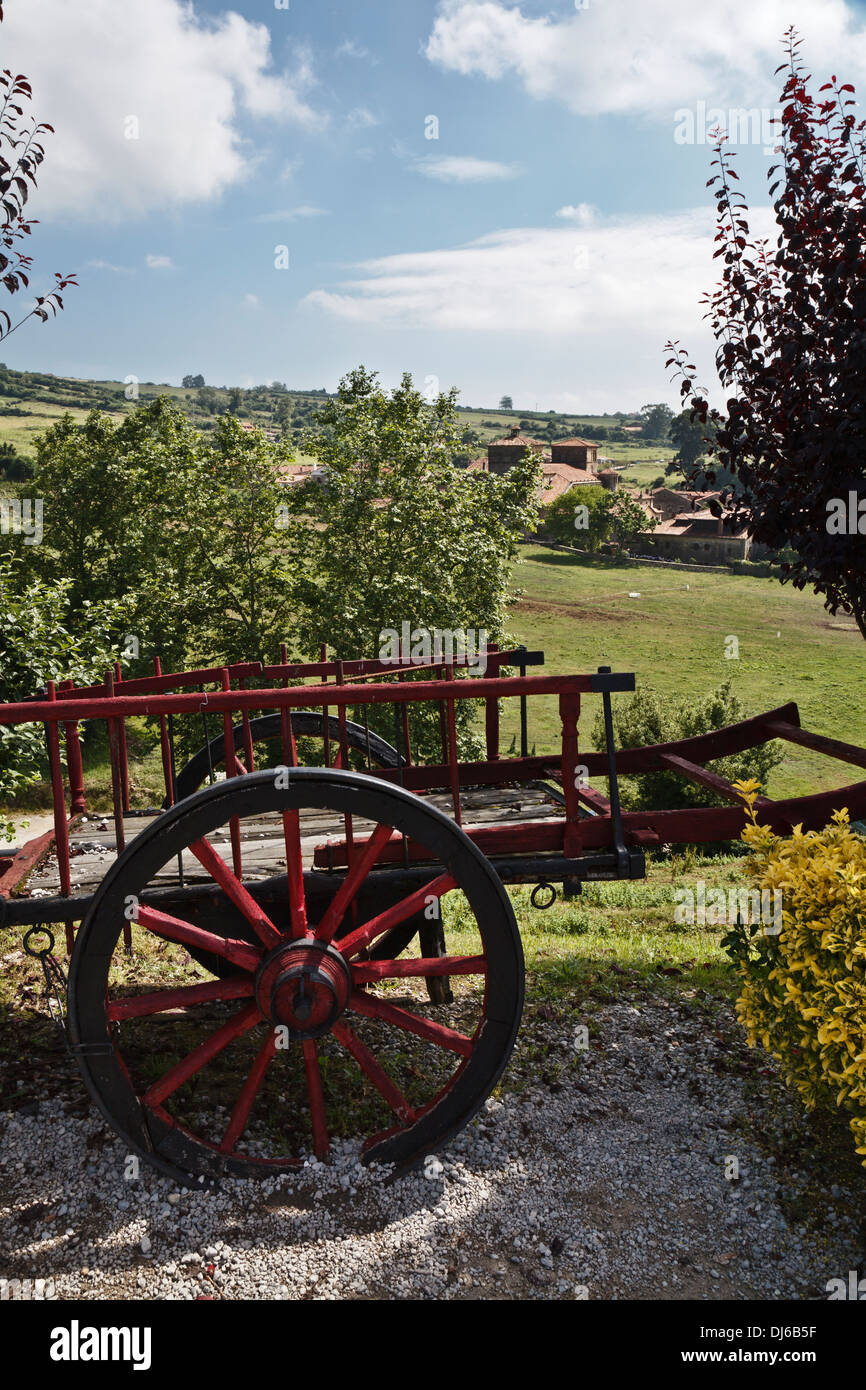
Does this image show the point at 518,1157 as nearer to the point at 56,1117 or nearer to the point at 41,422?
the point at 56,1117

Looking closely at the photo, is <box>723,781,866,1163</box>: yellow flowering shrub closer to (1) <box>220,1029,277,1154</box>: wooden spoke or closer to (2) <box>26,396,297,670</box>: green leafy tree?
(1) <box>220,1029,277,1154</box>: wooden spoke

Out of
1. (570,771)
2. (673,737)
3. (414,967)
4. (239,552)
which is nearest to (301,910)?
(414,967)

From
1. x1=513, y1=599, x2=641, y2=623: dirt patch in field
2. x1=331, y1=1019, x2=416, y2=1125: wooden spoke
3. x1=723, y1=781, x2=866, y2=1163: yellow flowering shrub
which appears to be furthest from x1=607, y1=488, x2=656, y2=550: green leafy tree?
x1=331, y1=1019, x2=416, y2=1125: wooden spoke

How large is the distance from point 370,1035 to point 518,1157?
1210mm

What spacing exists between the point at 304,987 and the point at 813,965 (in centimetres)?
199

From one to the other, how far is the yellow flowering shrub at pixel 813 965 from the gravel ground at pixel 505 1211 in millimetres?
417

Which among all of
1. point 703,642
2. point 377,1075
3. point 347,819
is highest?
point 347,819

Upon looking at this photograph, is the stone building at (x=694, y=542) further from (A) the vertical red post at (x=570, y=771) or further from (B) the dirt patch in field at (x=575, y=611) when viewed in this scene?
(A) the vertical red post at (x=570, y=771)

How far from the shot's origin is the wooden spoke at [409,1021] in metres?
3.79

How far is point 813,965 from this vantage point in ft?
11.7

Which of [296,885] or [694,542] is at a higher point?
[694,542]

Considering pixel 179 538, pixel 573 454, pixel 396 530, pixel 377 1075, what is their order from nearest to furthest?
pixel 377 1075 → pixel 396 530 → pixel 179 538 → pixel 573 454

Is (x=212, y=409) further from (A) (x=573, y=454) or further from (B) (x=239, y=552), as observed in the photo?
(B) (x=239, y=552)

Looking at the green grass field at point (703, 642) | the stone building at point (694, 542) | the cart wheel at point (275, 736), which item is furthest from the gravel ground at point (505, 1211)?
the stone building at point (694, 542)
